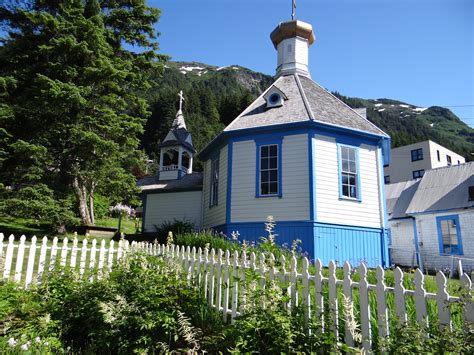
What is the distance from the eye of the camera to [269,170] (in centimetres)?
Result: 1337

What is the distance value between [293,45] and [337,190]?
9176mm

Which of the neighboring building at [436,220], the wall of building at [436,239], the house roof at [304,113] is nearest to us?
the house roof at [304,113]

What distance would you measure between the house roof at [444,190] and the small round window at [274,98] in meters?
11.9

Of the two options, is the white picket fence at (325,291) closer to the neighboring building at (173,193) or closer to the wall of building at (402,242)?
the neighboring building at (173,193)

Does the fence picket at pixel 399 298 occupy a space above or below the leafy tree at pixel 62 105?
below

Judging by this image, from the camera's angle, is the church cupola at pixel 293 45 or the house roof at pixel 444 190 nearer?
the church cupola at pixel 293 45

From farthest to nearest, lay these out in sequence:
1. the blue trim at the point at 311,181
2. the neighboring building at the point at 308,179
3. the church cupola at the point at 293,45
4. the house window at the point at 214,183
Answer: the church cupola at the point at 293,45
the house window at the point at 214,183
the neighboring building at the point at 308,179
the blue trim at the point at 311,181

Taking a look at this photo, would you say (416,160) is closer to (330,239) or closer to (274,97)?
(274,97)

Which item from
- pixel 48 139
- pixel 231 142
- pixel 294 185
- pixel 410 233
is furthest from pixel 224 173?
pixel 410 233

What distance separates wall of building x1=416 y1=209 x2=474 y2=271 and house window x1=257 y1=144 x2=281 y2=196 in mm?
10059

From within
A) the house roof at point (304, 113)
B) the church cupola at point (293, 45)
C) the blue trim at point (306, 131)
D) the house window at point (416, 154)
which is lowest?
the blue trim at point (306, 131)

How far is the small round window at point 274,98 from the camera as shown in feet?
48.5

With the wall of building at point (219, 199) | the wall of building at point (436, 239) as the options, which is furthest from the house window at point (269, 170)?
the wall of building at point (436, 239)

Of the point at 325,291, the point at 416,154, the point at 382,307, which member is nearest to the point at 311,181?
the point at 325,291
